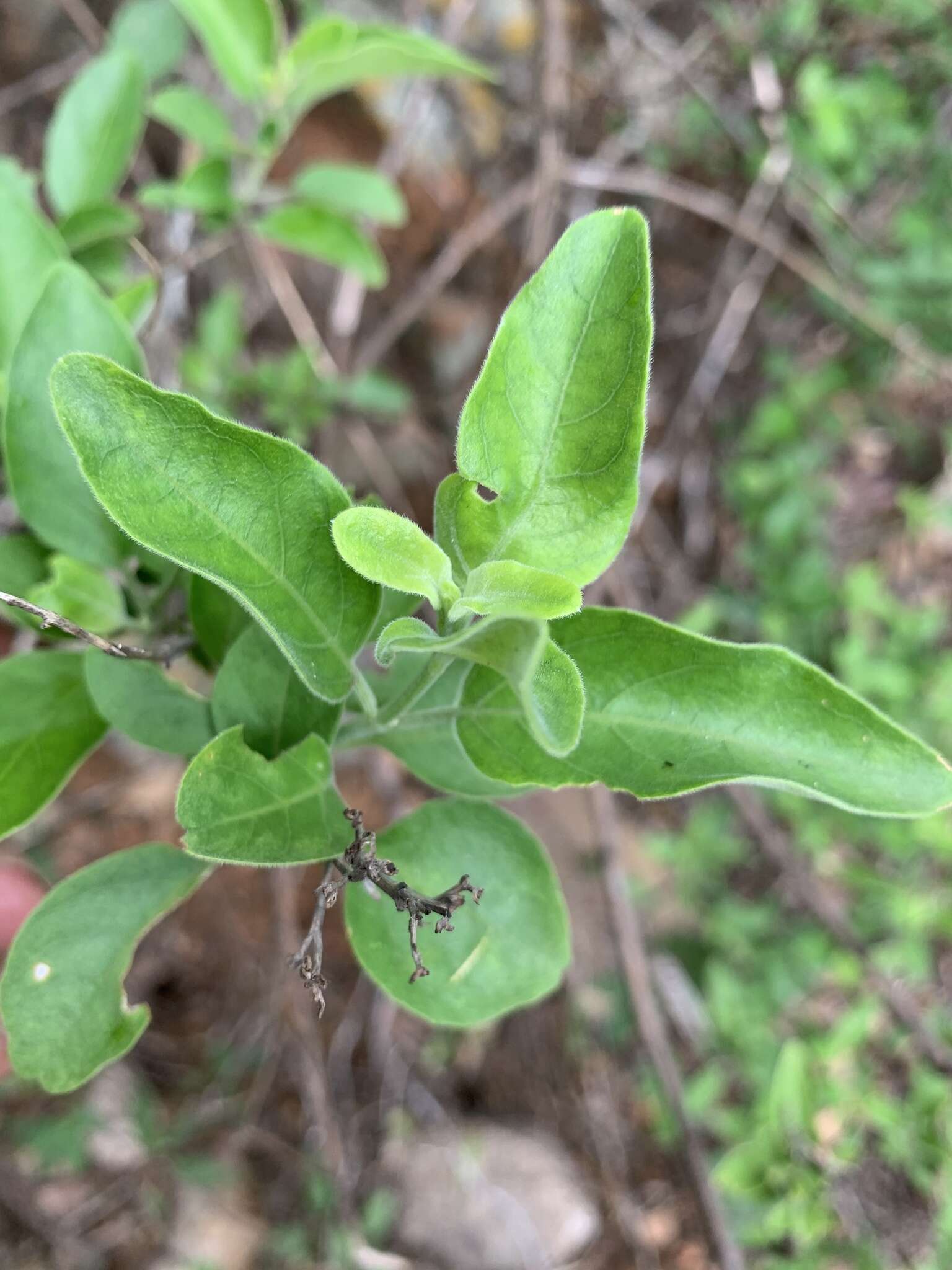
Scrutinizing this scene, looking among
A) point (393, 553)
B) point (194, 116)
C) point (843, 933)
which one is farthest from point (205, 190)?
point (843, 933)

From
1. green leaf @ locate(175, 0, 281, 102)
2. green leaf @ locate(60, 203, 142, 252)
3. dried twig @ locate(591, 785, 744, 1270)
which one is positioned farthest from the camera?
dried twig @ locate(591, 785, 744, 1270)

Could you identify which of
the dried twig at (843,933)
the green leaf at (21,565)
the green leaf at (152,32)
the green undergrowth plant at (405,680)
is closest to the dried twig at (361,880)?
the green undergrowth plant at (405,680)

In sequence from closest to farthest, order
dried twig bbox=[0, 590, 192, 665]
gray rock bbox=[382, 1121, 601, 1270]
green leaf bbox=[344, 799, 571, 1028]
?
dried twig bbox=[0, 590, 192, 665] < green leaf bbox=[344, 799, 571, 1028] < gray rock bbox=[382, 1121, 601, 1270]

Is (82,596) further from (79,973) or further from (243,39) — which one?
(243,39)

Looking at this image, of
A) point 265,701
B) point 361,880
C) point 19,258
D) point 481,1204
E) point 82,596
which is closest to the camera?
point 361,880

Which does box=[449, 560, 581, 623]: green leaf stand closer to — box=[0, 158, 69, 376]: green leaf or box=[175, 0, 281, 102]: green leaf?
box=[0, 158, 69, 376]: green leaf

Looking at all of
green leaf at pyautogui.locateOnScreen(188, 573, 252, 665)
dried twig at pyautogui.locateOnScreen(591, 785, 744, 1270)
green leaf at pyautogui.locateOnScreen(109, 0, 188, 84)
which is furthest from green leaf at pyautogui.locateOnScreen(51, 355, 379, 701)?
green leaf at pyautogui.locateOnScreen(109, 0, 188, 84)

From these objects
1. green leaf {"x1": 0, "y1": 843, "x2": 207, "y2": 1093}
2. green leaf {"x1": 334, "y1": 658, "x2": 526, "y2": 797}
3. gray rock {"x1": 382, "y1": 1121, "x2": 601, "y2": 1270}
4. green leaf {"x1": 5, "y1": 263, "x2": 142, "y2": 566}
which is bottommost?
gray rock {"x1": 382, "y1": 1121, "x2": 601, "y2": 1270}
